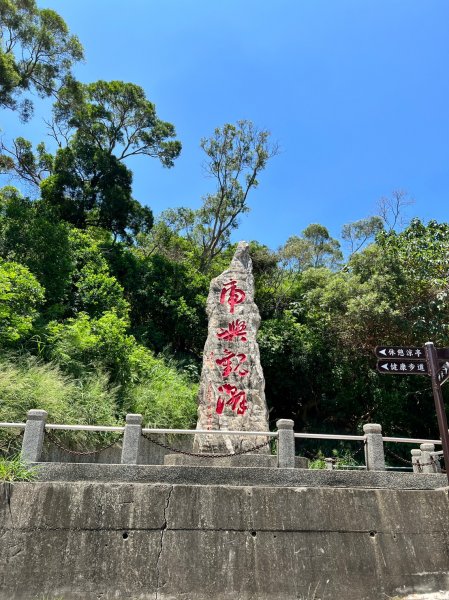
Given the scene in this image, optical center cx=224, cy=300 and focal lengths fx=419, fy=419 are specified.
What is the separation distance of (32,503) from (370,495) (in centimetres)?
474

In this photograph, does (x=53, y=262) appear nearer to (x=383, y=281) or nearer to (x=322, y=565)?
(x=383, y=281)

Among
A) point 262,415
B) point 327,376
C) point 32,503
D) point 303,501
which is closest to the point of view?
point 32,503

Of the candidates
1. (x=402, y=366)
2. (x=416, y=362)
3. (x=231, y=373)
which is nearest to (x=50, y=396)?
(x=231, y=373)

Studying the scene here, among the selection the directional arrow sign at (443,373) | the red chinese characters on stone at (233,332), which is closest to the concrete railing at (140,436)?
the directional arrow sign at (443,373)

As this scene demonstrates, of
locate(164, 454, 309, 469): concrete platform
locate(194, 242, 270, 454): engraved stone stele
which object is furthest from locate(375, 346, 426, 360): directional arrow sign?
locate(194, 242, 270, 454): engraved stone stele

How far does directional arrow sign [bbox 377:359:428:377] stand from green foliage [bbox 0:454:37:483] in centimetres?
519

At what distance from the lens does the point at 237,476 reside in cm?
627

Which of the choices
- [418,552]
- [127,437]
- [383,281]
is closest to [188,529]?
[127,437]

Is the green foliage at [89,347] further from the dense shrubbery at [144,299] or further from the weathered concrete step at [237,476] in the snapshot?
the weathered concrete step at [237,476]

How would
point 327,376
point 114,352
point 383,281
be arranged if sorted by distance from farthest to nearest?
point 327,376
point 383,281
point 114,352

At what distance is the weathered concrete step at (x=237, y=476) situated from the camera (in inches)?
236

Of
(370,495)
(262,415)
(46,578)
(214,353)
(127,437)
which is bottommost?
(46,578)

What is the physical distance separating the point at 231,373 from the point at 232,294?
1.86 metres

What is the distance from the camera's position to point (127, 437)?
6352 millimetres
